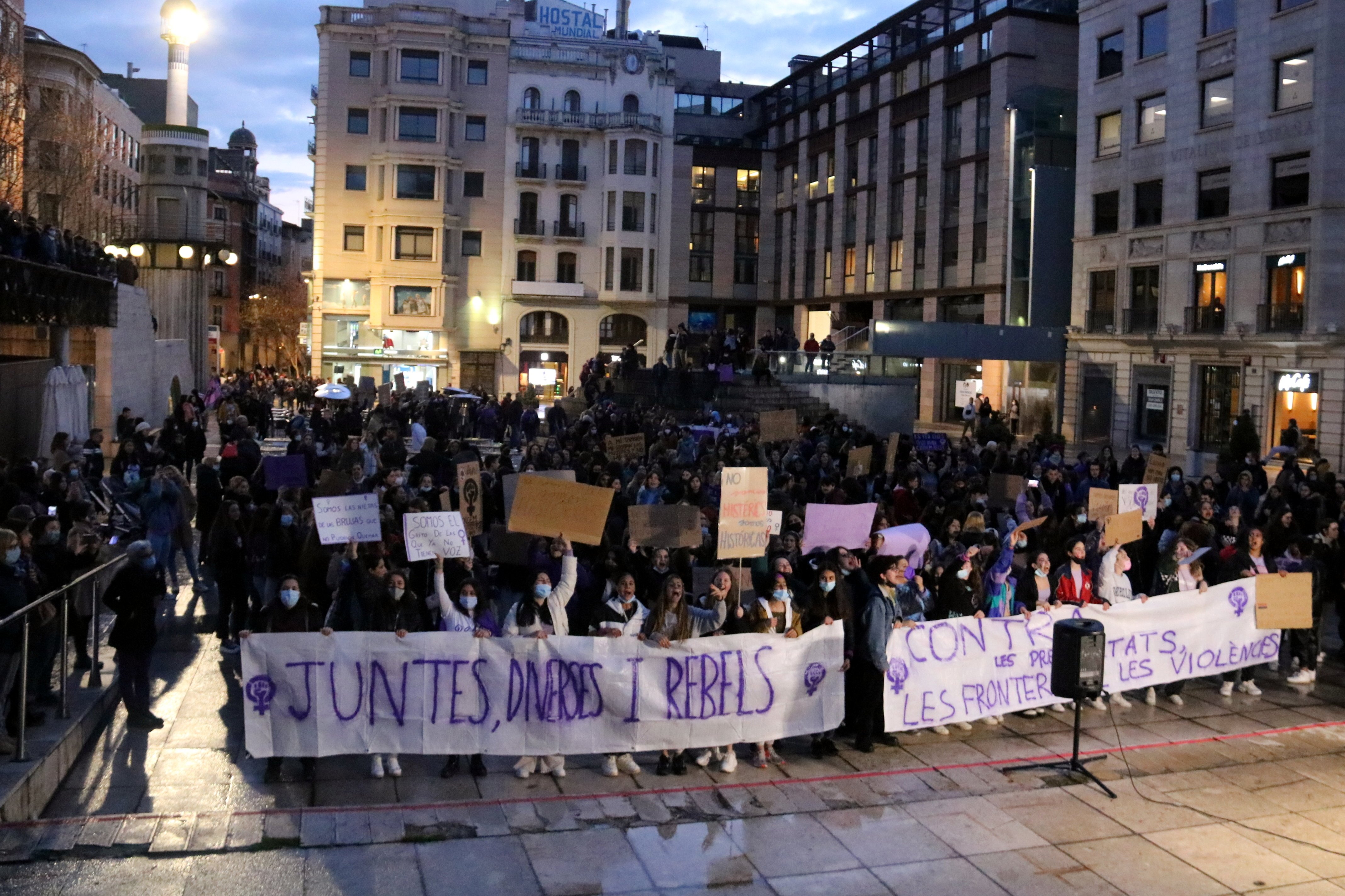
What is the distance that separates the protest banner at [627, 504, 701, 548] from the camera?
41.6 ft

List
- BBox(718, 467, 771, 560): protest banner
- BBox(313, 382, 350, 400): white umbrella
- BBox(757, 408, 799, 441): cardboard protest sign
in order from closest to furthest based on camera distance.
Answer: BBox(718, 467, 771, 560): protest banner, BBox(757, 408, 799, 441): cardboard protest sign, BBox(313, 382, 350, 400): white umbrella

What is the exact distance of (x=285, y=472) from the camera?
1767 cm

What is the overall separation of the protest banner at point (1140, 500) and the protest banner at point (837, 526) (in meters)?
3.43

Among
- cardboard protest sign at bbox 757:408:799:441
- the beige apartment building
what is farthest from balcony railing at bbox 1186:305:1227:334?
the beige apartment building

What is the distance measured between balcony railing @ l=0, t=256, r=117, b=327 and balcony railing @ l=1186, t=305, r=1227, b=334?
103 ft

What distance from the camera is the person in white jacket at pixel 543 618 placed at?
993 centimetres

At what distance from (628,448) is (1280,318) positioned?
23799 millimetres

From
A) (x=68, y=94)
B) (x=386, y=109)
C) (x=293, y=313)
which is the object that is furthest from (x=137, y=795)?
(x=293, y=313)

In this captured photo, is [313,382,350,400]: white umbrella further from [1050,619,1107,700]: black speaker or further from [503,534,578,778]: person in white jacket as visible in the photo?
[1050,619,1107,700]: black speaker

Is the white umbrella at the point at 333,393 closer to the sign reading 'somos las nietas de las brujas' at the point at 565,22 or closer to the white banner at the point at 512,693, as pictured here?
the white banner at the point at 512,693

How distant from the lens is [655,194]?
66.1 meters

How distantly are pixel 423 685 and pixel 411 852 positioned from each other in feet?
5.40

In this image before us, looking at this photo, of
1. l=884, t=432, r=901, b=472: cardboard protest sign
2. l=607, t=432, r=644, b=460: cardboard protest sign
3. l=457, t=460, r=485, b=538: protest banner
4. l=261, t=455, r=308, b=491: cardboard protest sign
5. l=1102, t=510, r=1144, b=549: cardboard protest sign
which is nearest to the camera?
l=1102, t=510, r=1144, b=549: cardboard protest sign

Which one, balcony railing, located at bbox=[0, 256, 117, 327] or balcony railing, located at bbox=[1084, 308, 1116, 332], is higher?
balcony railing, located at bbox=[1084, 308, 1116, 332]
